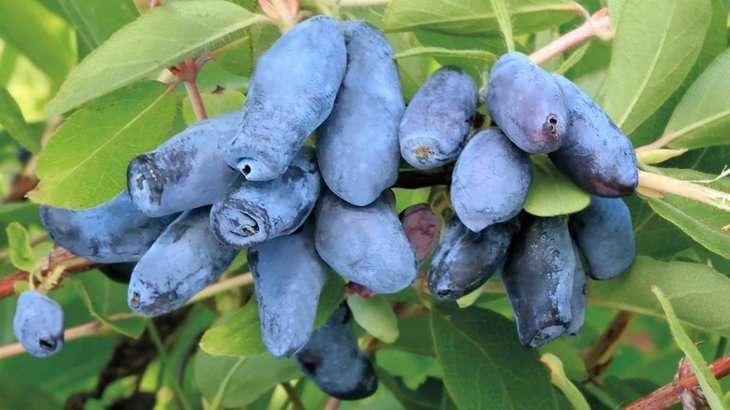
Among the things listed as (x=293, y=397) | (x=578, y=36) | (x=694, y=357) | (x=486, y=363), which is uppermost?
(x=578, y=36)

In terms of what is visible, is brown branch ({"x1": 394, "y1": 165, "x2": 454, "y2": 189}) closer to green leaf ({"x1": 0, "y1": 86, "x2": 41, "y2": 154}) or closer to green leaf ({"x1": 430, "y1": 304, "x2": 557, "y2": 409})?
green leaf ({"x1": 430, "y1": 304, "x2": 557, "y2": 409})

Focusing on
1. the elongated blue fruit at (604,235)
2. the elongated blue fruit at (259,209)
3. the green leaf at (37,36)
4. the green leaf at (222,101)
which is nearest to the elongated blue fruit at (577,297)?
the elongated blue fruit at (604,235)

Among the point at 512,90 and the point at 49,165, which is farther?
A: the point at 49,165

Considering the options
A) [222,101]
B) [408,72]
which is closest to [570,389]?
[408,72]

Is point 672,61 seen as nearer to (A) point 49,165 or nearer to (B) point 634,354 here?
(A) point 49,165

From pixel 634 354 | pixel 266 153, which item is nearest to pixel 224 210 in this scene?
pixel 266 153

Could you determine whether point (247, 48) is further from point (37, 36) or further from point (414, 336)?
point (37, 36)

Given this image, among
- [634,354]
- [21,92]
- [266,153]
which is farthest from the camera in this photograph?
[634,354]

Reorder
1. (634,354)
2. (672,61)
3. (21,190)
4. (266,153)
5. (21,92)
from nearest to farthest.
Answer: (266,153) → (672,61) → (21,190) → (21,92) → (634,354)
